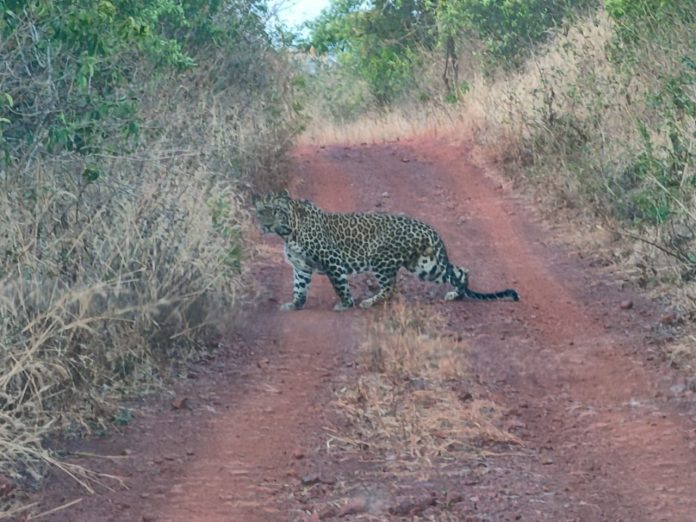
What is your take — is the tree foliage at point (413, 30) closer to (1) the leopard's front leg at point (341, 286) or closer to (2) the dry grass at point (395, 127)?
(2) the dry grass at point (395, 127)

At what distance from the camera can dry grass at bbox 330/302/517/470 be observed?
6.60 metres

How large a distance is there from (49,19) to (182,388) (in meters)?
2.41

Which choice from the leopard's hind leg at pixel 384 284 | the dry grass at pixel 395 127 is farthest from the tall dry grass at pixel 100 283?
the dry grass at pixel 395 127

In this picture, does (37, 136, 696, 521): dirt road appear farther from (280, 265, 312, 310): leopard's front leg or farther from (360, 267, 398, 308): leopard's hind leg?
(360, 267, 398, 308): leopard's hind leg

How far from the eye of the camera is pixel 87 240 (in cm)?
801

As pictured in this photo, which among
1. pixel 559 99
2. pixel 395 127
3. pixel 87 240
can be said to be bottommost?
pixel 395 127

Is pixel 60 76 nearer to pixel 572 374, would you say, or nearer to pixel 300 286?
pixel 300 286

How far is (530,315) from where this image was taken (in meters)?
10.2

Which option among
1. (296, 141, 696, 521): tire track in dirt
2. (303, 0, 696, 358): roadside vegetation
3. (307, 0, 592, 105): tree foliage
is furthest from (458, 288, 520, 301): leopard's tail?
(307, 0, 592, 105): tree foliage

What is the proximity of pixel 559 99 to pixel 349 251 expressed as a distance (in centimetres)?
619

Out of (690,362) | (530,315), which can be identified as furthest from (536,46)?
(690,362)

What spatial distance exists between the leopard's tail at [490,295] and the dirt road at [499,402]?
0.07m

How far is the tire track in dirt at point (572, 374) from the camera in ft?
19.6

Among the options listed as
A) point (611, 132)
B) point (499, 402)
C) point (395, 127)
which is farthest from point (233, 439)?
point (395, 127)
